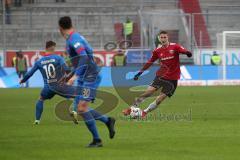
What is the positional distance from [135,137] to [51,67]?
389 cm

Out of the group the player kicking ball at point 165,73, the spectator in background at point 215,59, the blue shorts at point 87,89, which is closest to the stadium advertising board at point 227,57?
the spectator in background at point 215,59

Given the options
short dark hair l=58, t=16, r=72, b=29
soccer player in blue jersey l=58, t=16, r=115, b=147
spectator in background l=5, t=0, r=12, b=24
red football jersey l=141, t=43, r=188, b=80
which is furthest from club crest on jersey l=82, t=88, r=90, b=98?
spectator in background l=5, t=0, r=12, b=24

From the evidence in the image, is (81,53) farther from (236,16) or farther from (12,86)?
(236,16)

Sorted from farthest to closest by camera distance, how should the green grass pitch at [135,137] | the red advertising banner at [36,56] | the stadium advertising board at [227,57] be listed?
the stadium advertising board at [227,57], the red advertising banner at [36,56], the green grass pitch at [135,137]

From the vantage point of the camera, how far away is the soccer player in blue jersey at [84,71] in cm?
1191

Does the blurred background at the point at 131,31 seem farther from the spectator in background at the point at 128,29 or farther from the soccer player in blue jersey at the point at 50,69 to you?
the soccer player in blue jersey at the point at 50,69

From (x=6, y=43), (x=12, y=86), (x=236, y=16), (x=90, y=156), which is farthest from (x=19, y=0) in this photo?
(x=90, y=156)

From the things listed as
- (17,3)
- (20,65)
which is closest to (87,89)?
(20,65)

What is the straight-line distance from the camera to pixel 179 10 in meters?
43.2

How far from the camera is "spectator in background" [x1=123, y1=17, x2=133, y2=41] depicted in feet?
132

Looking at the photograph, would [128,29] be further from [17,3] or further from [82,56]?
[82,56]

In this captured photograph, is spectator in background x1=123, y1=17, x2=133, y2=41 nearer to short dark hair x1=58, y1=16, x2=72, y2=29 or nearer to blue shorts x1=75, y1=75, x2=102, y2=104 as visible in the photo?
blue shorts x1=75, y1=75, x2=102, y2=104

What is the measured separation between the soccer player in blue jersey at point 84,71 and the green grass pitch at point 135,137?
432 mm

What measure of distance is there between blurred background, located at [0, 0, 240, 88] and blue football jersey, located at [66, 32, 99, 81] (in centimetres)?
2428
